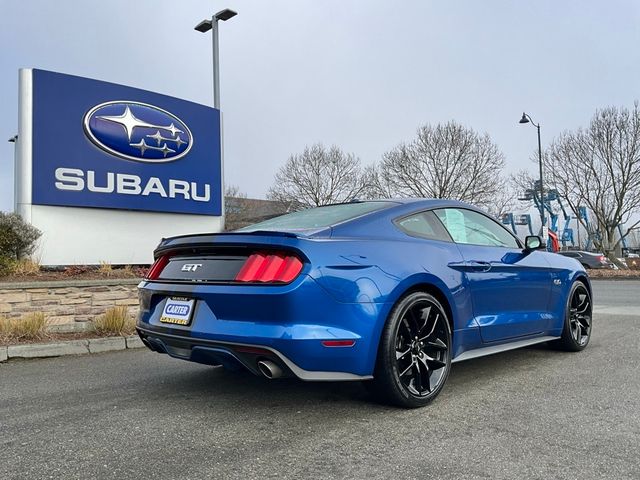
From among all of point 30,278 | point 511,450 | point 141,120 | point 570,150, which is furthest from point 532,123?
point 511,450

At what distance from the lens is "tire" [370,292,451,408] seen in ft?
11.2

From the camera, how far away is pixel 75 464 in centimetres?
273

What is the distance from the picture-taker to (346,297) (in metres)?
3.23

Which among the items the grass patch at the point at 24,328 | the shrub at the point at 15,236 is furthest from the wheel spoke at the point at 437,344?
the shrub at the point at 15,236

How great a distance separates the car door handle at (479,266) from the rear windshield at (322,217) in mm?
774

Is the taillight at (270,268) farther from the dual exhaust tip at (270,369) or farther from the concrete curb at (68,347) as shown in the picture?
the concrete curb at (68,347)

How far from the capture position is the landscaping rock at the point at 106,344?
20.6ft

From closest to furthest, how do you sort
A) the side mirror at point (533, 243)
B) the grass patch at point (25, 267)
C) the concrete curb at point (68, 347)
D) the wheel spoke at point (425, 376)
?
the wheel spoke at point (425, 376) < the side mirror at point (533, 243) < the concrete curb at point (68, 347) < the grass patch at point (25, 267)

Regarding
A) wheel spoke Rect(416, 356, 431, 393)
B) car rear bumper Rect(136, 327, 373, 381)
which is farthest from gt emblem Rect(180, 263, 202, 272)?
wheel spoke Rect(416, 356, 431, 393)

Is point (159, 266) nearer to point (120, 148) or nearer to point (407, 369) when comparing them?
point (407, 369)

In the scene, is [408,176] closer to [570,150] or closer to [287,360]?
[570,150]

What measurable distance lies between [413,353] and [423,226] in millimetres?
976

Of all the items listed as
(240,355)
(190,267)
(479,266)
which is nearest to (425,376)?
(479,266)

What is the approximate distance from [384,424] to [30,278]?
6.16m
